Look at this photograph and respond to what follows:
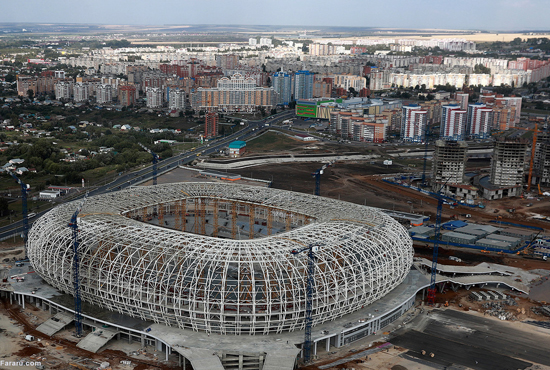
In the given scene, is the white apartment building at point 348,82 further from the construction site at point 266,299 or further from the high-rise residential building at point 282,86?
the construction site at point 266,299

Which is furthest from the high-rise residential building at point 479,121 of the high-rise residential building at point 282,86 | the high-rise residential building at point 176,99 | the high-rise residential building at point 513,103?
the high-rise residential building at point 176,99

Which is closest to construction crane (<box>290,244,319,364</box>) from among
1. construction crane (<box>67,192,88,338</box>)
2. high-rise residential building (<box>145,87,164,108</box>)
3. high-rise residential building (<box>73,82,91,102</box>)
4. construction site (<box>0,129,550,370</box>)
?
construction site (<box>0,129,550,370</box>)

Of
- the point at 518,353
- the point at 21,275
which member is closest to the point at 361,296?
the point at 518,353

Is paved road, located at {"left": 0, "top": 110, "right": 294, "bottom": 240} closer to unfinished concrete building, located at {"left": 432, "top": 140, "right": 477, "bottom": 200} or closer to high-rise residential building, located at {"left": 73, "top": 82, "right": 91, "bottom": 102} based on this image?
unfinished concrete building, located at {"left": 432, "top": 140, "right": 477, "bottom": 200}

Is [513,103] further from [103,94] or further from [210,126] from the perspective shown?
[103,94]

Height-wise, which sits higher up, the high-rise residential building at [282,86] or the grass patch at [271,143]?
the high-rise residential building at [282,86]

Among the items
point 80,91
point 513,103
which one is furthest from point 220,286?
point 80,91

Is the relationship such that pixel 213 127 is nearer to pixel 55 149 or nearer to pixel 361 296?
pixel 55 149
